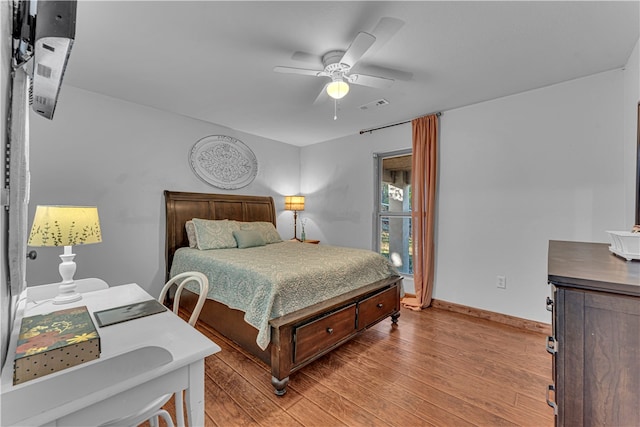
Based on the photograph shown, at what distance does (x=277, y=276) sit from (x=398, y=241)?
2493 millimetres

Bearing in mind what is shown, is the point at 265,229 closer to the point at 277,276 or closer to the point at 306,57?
the point at 277,276

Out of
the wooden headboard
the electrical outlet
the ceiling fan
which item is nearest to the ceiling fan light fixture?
the ceiling fan

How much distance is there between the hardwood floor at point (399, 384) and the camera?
1.56 m

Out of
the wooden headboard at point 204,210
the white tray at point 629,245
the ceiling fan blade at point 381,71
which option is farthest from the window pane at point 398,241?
the white tray at point 629,245

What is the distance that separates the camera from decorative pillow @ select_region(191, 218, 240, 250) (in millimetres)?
3073

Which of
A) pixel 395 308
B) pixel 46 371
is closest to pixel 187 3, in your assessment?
pixel 46 371

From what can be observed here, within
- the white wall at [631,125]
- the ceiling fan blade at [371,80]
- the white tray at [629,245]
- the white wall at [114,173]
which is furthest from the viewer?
the white wall at [114,173]

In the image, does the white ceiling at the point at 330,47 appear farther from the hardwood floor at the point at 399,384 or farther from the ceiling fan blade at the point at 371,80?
the hardwood floor at the point at 399,384

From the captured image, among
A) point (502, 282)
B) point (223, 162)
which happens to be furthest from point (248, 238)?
point (502, 282)

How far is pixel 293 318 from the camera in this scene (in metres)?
1.81

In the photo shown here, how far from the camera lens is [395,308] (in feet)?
9.12

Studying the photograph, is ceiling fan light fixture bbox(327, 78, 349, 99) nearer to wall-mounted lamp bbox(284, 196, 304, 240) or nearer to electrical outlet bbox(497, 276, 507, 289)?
electrical outlet bbox(497, 276, 507, 289)

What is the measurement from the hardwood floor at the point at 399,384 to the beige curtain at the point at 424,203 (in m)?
0.79

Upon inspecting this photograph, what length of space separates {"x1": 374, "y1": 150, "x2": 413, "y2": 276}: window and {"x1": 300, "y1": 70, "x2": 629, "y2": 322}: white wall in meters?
0.32
